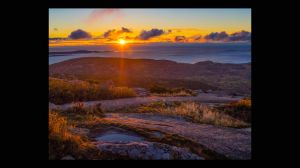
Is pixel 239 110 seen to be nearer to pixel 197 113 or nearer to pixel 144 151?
pixel 197 113

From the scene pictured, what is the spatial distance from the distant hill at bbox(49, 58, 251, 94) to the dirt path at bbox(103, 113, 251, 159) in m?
16.3

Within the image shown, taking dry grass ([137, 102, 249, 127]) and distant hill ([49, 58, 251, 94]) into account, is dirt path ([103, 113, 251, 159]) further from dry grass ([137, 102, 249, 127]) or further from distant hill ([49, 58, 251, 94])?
distant hill ([49, 58, 251, 94])

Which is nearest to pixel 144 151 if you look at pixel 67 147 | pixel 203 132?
pixel 67 147

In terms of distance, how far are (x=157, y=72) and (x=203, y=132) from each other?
25.9m

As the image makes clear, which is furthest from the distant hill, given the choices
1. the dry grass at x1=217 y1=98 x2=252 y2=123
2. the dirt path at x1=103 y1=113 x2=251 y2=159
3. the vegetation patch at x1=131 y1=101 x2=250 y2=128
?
the dirt path at x1=103 y1=113 x2=251 y2=159

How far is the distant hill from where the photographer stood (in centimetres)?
2858

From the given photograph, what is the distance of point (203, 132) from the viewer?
895 centimetres

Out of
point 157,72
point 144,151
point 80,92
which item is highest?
point 157,72

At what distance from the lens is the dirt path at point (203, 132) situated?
7.45 m

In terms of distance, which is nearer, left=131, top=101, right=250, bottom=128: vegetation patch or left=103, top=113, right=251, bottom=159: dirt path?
left=103, top=113, right=251, bottom=159: dirt path

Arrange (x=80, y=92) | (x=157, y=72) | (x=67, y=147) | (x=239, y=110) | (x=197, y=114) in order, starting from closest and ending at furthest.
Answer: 1. (x=67, y=147)
2. (x=197, y=114)
3. (x=239, y=110)
4. (x=80, y=92)
5. (x=157, y=72)

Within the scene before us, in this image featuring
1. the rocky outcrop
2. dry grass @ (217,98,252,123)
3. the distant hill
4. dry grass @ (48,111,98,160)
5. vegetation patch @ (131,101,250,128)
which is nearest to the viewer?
dry grass @ (48,111,98,160)

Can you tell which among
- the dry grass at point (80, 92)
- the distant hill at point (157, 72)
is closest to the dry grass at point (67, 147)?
the dry grass at point (80, 92)
